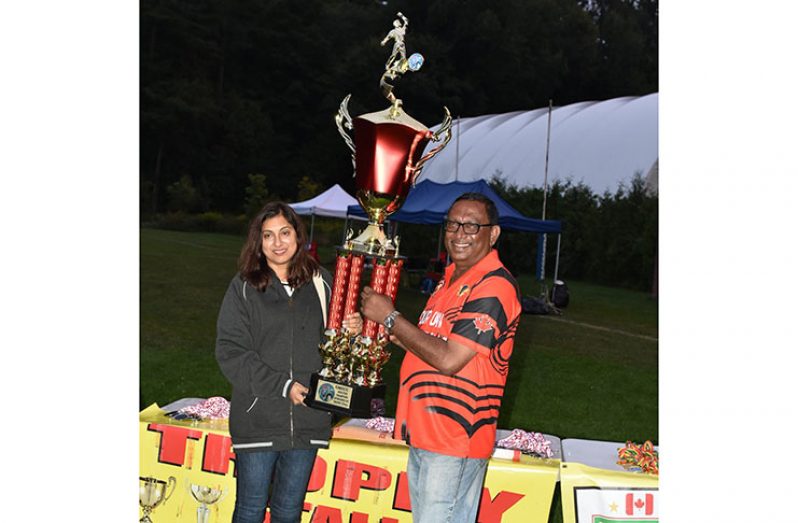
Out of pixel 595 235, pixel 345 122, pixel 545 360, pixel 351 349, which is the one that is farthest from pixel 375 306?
pixel 595 235

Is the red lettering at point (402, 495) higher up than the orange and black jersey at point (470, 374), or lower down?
lower down

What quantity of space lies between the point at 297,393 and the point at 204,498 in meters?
1.26

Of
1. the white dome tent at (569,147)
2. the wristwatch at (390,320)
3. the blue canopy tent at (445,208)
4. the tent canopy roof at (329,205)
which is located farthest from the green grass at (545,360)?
the white dome tent at (569,147)

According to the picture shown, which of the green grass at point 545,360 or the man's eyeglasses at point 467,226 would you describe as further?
the green grass at point 545,360

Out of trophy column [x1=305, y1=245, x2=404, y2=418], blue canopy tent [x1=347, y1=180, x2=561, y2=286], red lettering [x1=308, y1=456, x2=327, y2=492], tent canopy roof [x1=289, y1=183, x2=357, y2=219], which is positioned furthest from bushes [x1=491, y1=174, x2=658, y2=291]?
trophy column [x1=305, y1=245, x2=404, y2=418]

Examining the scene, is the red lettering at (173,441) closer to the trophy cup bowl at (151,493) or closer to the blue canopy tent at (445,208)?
the trophy cup bowl at (151,493)

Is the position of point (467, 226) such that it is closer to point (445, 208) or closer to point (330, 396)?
point (330, 396)

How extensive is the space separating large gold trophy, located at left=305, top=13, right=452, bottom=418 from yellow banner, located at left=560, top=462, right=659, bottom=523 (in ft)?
3.53

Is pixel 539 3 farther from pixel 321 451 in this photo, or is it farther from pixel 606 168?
pixel 321 451

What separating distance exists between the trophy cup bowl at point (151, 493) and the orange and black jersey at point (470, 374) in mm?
1684

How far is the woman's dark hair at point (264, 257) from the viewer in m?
2.75

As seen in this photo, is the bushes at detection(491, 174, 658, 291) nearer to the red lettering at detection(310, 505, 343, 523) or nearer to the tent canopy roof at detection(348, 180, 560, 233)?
the tent canopy roof at detection(348, 180, 560, 233)

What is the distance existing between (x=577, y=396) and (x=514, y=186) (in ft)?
51.9

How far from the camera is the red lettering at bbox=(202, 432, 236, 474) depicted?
3.71 metres
